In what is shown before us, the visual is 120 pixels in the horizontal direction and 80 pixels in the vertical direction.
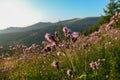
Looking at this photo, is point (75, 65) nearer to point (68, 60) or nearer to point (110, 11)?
point (68, 60)

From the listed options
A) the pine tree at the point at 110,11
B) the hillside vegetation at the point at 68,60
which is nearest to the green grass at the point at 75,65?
the hillside vegetation at the point at 68,60

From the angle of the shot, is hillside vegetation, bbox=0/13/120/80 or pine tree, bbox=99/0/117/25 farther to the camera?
pine tree, bbox=99/0/117/25

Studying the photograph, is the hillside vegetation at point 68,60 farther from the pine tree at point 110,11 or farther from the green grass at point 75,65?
the pine tree at point 110,11

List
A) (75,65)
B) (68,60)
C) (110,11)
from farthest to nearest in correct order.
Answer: (110,11) < (75,65) < (68,60)

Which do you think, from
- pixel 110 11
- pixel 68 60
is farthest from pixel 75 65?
pixel 110 11

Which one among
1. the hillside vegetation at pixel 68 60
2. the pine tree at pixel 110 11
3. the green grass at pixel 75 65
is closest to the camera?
the hillside vegetation at pixel 68 60

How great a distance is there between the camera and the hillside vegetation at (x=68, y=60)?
5637 mm

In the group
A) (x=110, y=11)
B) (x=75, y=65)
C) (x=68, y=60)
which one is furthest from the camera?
(x=110, y=11)

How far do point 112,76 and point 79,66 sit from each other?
98.7 inches

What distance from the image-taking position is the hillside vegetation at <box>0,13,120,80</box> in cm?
564

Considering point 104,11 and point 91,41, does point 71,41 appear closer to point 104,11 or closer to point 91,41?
point 91,41

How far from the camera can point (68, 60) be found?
25.3 ft

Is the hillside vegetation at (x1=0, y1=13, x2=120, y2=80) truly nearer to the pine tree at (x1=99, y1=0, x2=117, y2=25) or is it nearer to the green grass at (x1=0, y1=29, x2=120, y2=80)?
the green grass at (x1=0, y1=29, x2=120, y2=80)

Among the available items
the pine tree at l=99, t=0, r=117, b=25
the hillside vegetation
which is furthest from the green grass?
the pine tree at l=99, t=0, r=117, b=25
